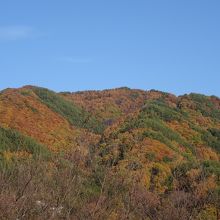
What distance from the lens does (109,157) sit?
17375 mm

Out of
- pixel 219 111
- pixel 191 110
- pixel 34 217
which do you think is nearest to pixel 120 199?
pixel 34 217

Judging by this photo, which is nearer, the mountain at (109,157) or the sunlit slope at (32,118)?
the mountain at (109,157)

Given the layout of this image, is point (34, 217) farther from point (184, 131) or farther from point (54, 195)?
point (184, 131)

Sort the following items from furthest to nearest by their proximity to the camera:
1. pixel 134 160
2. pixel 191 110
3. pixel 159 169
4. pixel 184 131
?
1. pixel 191 110
2. pixel 184 131
3. pixel 159 169
4. pixel 134 160

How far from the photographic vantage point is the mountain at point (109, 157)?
53.1 feet

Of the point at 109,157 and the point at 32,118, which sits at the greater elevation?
the point at 32,118

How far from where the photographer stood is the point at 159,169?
8156 centimetres

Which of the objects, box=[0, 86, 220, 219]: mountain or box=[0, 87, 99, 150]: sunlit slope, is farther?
box=[0, 87, 99, 150]: sunlit slope

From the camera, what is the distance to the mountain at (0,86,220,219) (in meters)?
16.2

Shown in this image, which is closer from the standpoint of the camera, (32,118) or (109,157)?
(109,157)

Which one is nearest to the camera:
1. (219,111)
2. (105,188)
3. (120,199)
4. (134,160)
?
(134,160)

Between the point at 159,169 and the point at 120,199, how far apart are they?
64.7 metres

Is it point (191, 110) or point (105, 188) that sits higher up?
point (191, 110)

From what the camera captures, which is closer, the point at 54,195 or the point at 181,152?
the point at 54,195
